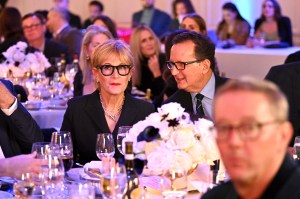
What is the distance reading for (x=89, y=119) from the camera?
14.3 ft

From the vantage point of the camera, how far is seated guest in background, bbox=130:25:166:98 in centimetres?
754

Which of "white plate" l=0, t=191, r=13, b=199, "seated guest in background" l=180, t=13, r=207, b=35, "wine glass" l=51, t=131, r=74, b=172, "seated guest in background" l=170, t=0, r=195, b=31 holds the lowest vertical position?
"white plate" l=0, t=191, r=13, b=199

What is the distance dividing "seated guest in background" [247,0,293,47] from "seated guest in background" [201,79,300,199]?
893 centimetres

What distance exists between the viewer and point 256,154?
6.14ft

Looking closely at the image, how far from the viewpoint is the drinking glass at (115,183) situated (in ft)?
9.02

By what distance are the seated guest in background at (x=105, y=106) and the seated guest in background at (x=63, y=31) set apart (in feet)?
18.0

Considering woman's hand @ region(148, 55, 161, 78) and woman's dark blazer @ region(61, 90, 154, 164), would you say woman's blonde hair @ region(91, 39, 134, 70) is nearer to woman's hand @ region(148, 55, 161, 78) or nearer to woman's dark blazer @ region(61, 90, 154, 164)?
woman's dark blazer @ region(61, 90, 154, 164)

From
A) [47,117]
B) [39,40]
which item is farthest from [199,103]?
[39,40]

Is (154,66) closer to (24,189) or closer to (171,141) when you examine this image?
(171,141)

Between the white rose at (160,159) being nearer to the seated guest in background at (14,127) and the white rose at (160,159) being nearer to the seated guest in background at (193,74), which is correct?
the seated guest in background at (14,127)

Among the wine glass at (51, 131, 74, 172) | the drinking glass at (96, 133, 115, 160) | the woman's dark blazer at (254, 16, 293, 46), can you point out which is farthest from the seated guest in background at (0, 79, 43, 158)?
the woman's dark blazer at (254, 16, 293, 46)

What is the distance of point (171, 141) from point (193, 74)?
1590 millimetres

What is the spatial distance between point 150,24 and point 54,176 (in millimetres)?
10325

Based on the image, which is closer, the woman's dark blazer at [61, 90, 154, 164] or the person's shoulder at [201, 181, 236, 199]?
the person's shoulder at [201, 181, 236, 199]
